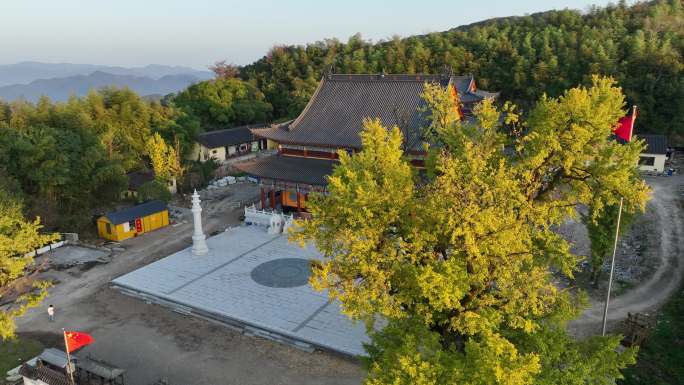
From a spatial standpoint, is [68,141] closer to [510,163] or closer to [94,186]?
[94,186]

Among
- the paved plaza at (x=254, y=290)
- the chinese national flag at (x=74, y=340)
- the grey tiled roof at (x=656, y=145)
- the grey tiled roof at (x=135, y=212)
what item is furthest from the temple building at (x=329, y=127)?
the grey tiled roof at (x=656, y=145)

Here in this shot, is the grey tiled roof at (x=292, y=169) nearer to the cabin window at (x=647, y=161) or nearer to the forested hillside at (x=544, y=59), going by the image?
the cabin window at (x=647, y=161)

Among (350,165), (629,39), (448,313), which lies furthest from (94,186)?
(629,39)

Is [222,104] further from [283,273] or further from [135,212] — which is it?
[283,273]

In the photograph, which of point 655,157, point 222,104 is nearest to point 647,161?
point 655,157

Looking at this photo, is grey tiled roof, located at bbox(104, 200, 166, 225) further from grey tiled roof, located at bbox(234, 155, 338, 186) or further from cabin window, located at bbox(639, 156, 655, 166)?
cabin window, located at bbox(639, 156, 655, 166)

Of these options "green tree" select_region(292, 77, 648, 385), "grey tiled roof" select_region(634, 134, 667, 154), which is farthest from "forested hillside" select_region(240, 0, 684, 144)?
"green tree" select_region(292, 77, 648, 385)
